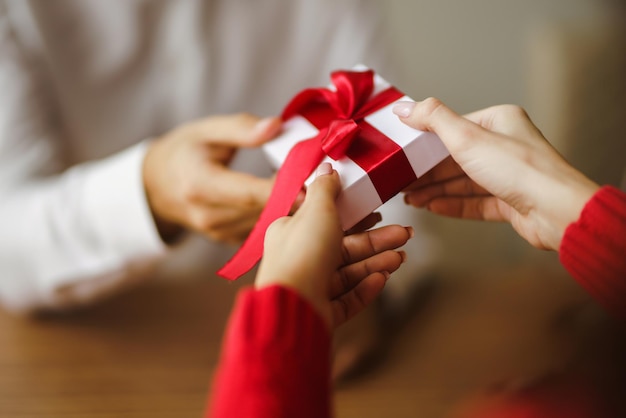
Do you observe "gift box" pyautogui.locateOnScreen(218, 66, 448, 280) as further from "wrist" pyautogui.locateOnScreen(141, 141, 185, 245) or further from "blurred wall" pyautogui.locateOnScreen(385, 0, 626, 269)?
"blurred wall" pyautogui.locateOnScreen(385, 0, 626, 269)

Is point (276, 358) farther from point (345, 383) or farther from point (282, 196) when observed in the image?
point (345, 383)

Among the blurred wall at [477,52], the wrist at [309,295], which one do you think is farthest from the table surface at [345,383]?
the wrist at [309,295]

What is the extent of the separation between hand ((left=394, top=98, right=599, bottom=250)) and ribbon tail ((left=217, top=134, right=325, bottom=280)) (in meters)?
0.07

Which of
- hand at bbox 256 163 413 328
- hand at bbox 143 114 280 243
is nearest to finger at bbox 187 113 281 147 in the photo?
hand at bbox 143 114 280 243

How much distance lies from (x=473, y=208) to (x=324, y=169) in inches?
5.8

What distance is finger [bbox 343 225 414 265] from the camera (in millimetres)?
343

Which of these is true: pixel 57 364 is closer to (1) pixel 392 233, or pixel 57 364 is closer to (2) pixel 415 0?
(1) pixel 392 233

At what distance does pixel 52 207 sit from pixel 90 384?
19cm

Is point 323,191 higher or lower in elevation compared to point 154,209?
higher

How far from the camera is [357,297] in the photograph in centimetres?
34

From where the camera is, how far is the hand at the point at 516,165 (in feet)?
1.02

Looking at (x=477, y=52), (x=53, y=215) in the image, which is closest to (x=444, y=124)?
(x=53, y=215)

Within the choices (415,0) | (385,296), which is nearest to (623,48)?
(415,0)

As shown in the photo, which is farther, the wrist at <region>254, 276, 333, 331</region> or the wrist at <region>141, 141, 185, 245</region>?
the wrist at <region>141, 141, 185, 245</region>
